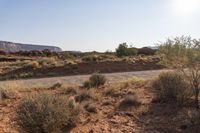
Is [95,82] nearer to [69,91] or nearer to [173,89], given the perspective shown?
[69,91]

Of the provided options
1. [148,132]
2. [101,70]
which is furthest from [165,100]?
[101,70]

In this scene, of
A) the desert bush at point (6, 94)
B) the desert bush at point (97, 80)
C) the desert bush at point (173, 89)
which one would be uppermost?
the desert bush at point (173, 89)

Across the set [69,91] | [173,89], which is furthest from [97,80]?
[173,89]

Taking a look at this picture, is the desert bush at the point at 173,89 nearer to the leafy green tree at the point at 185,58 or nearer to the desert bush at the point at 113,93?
the leafy green tree at the point at 185,58

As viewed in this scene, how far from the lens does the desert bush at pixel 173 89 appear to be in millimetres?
15812

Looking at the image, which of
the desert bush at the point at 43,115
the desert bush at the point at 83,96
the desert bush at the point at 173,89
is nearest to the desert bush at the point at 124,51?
the desert bush at the point at 83,96

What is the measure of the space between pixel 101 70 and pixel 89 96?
76.8 feet

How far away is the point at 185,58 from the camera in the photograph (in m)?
15.5

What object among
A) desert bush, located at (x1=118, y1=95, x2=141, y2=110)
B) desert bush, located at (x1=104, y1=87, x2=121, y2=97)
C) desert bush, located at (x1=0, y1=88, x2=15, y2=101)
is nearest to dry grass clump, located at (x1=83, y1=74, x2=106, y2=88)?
desert bush, located at (x1=104, y1=87, x2=121, y2=97)

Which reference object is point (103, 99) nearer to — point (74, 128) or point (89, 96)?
point (89, 96)

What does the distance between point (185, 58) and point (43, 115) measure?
24.2ft

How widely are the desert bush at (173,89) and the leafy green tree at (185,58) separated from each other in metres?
0.30

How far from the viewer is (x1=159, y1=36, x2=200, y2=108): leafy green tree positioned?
1527cm

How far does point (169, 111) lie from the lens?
47.8 feet
